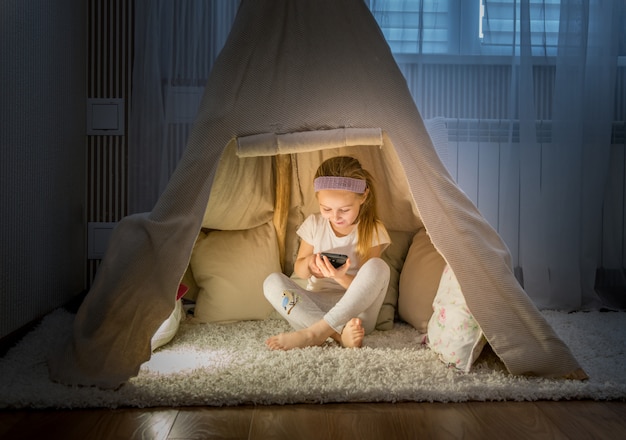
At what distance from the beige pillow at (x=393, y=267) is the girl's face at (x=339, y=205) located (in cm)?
35

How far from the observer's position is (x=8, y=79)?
208 cm

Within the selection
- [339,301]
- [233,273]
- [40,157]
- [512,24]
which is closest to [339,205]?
[339,301]

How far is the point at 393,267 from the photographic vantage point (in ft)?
8.18

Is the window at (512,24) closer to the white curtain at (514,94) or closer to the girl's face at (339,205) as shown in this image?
the white curtain at (514,94)

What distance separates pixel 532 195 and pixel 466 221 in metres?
1.16

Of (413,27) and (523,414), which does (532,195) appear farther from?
(523,414)

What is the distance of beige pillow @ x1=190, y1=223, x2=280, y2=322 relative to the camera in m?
2.39

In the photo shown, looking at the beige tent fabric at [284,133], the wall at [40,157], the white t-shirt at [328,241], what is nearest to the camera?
the beige tent fabric at [284,133]

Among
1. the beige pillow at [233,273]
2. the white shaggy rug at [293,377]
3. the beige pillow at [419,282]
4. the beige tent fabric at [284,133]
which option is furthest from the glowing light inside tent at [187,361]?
the beige pillow at [419,282]

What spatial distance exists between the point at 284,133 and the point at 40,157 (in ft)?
3.44

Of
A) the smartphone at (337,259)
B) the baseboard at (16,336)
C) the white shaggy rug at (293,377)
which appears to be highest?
the smartphone at (337,259)

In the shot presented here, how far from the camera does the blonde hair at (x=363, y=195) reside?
2.17 metres

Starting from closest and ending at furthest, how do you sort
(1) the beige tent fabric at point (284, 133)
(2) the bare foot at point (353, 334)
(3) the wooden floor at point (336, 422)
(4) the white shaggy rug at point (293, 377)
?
(3) the wooden floor at point (336, 422) < (4) the white shaggy rug at point (293, 377) < (1) the beige tent fabric at point (284, 133) < (2) the bare foot at point (353, 334)

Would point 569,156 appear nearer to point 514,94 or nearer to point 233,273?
point 514,94
